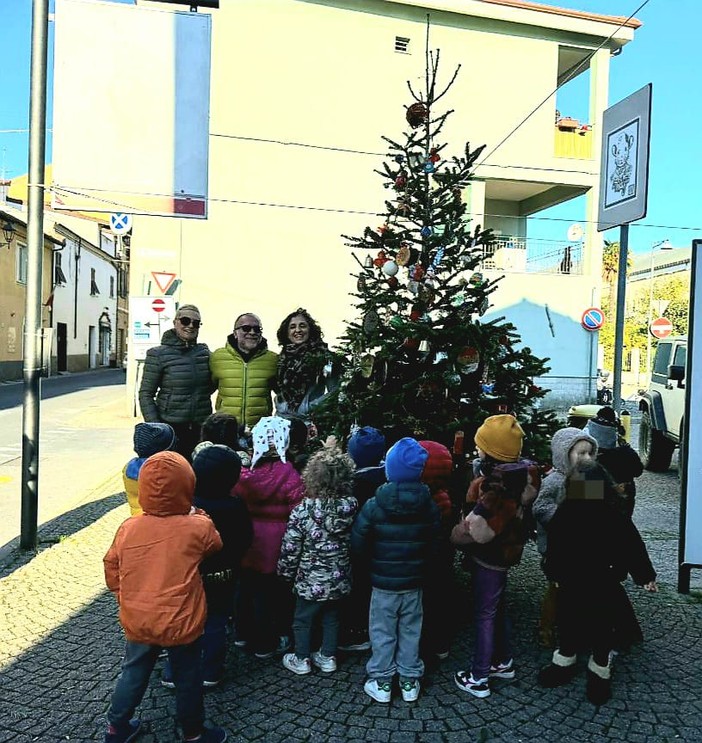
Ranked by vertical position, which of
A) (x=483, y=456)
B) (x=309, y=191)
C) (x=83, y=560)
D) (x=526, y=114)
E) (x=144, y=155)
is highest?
(x=526, y=114)

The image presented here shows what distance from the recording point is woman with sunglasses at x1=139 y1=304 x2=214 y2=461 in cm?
505

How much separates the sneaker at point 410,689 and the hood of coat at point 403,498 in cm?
89

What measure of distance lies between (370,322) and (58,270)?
35861mm

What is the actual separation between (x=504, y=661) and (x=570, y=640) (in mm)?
374

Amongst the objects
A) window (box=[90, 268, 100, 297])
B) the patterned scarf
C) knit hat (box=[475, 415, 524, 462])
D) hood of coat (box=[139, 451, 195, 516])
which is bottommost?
hood of coat (box=[139, 451, 195, 516])

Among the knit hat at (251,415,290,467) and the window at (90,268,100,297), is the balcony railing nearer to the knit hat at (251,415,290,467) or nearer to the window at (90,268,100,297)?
the knit hat at (251,415,290,467)

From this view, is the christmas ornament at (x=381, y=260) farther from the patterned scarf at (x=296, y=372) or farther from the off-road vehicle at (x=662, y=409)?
the off-road vehicle at (x=662, y=409)

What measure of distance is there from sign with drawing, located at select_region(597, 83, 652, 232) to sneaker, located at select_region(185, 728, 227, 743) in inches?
165

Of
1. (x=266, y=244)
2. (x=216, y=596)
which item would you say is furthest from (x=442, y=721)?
(x=266, y=244)

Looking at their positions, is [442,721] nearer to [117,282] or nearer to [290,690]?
[290,690]

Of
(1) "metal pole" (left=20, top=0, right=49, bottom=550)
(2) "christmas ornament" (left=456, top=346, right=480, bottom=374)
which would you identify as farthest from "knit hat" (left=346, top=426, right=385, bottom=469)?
(1) "metal pole" (left=20, top=0, right=49, bottom=550)

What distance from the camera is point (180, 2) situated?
5.62 m

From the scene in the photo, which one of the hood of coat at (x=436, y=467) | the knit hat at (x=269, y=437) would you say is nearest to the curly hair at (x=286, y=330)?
the knit hat at (x=269, y=437)

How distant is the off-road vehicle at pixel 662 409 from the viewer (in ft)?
A: 32.3
